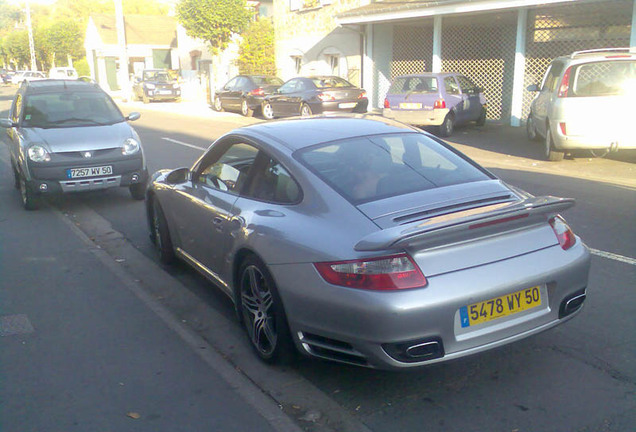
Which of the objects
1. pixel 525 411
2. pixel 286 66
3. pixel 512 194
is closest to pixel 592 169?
pixel 512 194

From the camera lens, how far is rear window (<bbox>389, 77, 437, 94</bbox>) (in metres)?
16.7

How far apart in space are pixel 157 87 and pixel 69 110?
2620cm

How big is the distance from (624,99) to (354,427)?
9.58 m

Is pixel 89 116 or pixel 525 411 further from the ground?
pixel 89 116

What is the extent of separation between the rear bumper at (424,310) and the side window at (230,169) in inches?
44.9

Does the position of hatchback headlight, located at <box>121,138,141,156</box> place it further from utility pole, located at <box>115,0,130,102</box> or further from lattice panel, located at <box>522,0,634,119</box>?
utility pole, located at <box>115,0,130,102</box>

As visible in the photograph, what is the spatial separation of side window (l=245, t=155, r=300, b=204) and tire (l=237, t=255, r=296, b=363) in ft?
1.42

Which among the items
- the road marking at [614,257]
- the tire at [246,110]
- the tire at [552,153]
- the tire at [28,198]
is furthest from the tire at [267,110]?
the road marking at [614,257]

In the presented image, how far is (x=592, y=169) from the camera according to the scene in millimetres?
11227

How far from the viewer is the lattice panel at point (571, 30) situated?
682 inches

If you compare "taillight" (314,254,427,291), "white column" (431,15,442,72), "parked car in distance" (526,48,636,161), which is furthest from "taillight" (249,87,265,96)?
"taillight" (314,254,427,291)

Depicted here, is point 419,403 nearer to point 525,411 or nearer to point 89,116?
point 525,411

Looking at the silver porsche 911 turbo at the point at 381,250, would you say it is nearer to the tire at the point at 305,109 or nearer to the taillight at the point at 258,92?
the tire at the point at 305,109

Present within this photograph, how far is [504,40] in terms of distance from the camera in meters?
20.8
